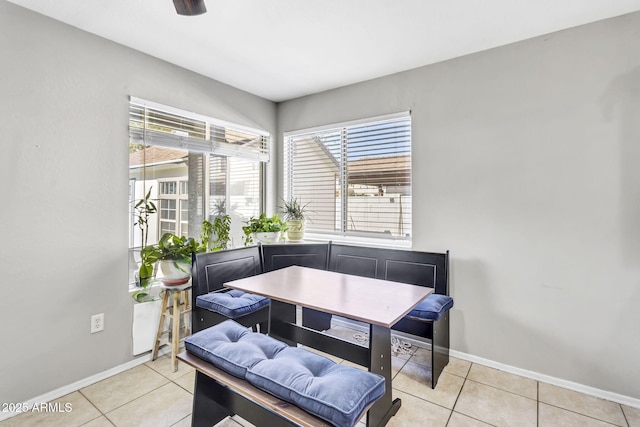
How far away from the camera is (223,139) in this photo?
128 inches

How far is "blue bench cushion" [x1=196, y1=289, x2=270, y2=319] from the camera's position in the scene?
2293 mm

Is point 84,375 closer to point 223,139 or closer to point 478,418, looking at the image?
point 223,139

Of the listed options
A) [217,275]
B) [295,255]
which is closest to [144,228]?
[217,275]

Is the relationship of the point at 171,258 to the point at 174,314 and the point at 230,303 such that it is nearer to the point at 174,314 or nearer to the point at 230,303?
the point at 174,314

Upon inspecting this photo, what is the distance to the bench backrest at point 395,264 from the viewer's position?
257 cm

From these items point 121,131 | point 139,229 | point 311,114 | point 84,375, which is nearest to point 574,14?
point 311,114

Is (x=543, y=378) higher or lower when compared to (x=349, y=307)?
lower

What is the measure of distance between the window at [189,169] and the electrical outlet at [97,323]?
1.05 ft

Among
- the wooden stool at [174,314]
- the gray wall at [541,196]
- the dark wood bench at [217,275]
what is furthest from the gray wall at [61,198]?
the gray wall at [541,196]

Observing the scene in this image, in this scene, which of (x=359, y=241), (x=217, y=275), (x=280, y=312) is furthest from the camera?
(x=359, y=241)

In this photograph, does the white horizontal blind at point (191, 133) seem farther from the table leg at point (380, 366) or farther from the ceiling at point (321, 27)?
the table leg at point (380, 366)

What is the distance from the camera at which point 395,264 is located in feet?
9.09

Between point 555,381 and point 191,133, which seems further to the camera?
point 191,133

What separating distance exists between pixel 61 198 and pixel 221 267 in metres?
1.21
